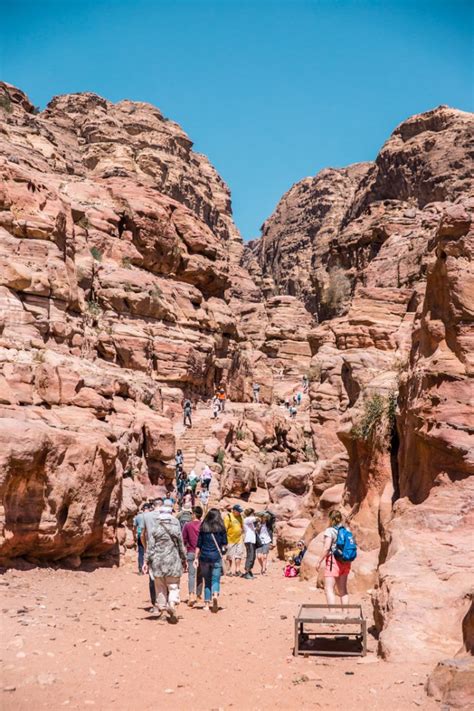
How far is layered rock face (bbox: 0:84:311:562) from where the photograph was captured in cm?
1204

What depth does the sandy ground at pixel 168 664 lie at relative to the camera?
6031 mm

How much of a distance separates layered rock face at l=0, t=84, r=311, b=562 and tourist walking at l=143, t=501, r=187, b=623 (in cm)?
279

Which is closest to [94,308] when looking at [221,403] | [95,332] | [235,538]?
[95,332]

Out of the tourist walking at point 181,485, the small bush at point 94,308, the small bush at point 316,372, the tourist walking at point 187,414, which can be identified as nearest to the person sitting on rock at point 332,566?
the tourist walking at point 181,485

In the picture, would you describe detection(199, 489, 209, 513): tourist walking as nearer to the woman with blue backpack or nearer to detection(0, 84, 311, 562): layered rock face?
detection(0, 84, 311, 562): layered rock face

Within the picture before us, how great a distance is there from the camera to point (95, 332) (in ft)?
86.0

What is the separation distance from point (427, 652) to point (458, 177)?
5705cm

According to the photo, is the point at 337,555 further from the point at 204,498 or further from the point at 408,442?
the point at 204,498

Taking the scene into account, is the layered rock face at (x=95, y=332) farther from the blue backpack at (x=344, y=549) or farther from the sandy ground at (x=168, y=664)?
the blue backpack at (x=344, y=549)

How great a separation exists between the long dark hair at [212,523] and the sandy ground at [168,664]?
1157 mm

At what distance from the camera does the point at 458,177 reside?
192 feet

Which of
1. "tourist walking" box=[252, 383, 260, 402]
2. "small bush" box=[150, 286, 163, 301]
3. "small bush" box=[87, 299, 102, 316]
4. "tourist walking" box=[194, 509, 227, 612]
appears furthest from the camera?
"tourist walking" box=[252, 383, 260, 402]

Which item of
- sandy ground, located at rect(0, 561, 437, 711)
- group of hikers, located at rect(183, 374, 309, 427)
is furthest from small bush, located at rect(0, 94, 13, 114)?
sandy ground, located at rect(0, 561, 437, 711)

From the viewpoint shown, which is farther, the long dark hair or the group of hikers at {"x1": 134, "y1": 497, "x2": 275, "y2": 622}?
the long dark hair
